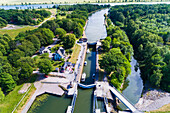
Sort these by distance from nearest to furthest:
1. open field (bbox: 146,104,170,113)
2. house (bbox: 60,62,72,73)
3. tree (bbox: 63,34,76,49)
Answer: open field (bbox: 146,104,170,113), house (bbox: 60,62,72,73), tree (bbox: 63,34,76,49)

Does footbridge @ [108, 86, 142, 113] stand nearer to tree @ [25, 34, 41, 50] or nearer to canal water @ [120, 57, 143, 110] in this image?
canal water @ [120, 57, 143, 110]

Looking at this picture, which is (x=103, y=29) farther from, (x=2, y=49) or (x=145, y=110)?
(x=145, y=110)


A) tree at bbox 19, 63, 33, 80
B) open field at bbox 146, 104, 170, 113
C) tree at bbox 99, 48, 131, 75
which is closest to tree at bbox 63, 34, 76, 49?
tree at bbox 99, 48, 131, 75

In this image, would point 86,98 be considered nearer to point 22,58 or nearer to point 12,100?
point 12,100

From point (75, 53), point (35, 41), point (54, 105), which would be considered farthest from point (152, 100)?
point (35, 41)

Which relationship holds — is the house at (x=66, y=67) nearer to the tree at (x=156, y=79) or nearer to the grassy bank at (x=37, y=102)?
the grassy bank at (x=37, y=102)

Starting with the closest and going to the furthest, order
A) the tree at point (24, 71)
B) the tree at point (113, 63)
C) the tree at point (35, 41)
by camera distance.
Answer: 1. the tree at point (24, 71)
2. the tree at point (113, 63)
3. the tree at point (35, 41)

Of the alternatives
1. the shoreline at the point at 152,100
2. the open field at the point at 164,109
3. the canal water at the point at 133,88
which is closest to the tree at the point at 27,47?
the canal water at the point at 133,88

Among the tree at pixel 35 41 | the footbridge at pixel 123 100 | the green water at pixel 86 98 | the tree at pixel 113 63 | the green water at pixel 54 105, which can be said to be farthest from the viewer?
the tree at pixel 35 41
